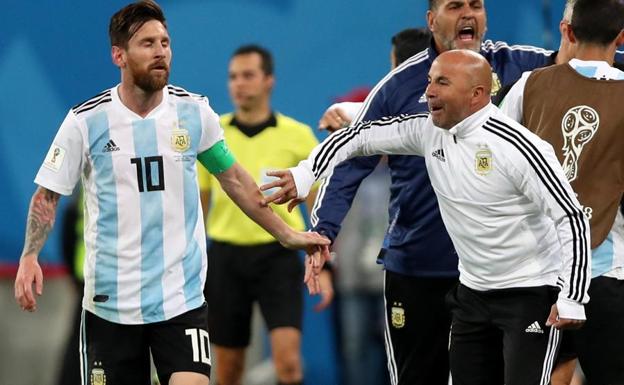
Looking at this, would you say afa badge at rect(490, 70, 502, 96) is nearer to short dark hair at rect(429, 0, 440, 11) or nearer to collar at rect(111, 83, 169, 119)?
short dark hair at rect(429, 0, 440, 11)

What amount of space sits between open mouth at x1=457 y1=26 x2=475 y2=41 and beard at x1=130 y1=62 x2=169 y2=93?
136 centimetres

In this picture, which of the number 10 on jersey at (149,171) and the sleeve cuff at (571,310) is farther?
the number 10 on jersey at (149,171)

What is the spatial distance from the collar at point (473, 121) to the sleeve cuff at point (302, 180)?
595mm

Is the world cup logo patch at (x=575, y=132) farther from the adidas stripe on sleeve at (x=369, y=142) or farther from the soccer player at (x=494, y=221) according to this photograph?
the adidas stripe on sleeve at (x=369, y=142)

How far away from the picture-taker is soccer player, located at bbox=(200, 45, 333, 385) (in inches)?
327

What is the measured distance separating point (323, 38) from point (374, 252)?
4.68 ft

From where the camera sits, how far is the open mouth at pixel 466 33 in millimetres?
6324

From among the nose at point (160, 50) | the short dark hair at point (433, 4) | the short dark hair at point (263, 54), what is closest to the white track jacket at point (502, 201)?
A: the nose at point (160, 50)

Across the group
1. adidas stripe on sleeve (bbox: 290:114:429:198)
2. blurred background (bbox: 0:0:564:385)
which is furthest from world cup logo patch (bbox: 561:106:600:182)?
blurred background (bbox: 0:0:564:385)

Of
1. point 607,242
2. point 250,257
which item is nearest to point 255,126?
point 250,257

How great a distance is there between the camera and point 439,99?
547cm

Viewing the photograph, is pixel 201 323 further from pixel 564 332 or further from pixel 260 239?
pixel 260 239

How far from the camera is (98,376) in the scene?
5809mm

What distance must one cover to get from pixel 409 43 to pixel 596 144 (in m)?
2.01
